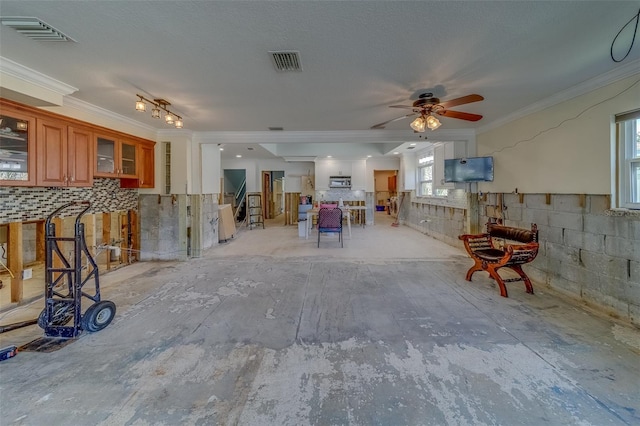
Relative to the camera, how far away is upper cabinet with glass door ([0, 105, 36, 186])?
2.74 metres

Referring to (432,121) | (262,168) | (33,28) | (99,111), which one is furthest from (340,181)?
(33,28)

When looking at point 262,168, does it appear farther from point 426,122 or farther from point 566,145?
point 566,145

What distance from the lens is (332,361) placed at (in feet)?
6.78

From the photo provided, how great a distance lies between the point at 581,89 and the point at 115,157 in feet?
19.7

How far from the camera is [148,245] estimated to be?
5.13 m

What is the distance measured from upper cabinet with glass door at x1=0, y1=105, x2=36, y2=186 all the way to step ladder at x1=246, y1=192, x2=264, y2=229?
248 inches

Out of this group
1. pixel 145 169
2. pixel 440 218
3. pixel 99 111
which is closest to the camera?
pixel 99 111

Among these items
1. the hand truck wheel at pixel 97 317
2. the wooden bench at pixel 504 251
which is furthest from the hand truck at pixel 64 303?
the wooden bench at pixel 504 251

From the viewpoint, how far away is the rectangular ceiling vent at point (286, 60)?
92.8 inches

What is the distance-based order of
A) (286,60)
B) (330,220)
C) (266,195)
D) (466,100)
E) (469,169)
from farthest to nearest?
(266,195), (330,220), (469,169), (466,100), (286,60)

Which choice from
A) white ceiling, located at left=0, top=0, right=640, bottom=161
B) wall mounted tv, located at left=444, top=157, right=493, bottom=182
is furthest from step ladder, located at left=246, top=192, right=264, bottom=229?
wall mounted tv, located at left=444, top=157, right=493, bottom=182

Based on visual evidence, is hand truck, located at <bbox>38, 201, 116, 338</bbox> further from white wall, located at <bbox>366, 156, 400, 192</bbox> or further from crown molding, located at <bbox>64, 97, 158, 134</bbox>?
white wall, located at <bbox>366, 156, 400, 192</bbox>

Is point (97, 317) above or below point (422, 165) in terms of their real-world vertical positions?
below

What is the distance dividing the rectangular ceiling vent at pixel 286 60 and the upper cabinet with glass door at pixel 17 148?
8.70ft
